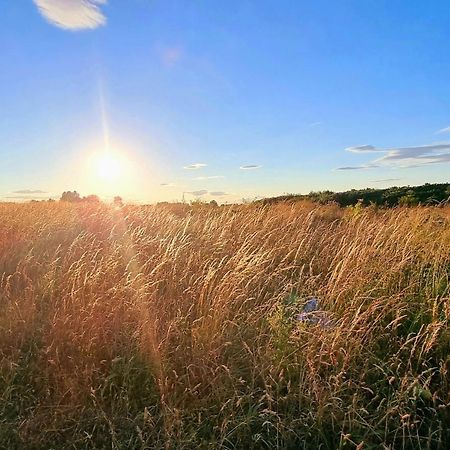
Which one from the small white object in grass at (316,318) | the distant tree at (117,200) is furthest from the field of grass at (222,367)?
the distant tree at (117,200)

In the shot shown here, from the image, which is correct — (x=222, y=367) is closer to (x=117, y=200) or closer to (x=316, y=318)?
(x=316, y=318)

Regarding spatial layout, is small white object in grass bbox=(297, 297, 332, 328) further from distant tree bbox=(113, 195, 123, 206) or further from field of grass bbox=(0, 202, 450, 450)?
distant tree bbox=(113, 195, 123, 206)

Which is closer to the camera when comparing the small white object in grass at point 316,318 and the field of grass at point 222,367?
the field of grass at point 222,367

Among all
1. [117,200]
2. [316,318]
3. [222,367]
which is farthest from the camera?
[117,200]

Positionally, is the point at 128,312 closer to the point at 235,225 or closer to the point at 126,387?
the point at 126,387

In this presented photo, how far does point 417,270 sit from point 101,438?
10.9 feet

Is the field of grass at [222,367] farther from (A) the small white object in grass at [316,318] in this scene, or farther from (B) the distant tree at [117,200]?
(B) the distant tree at [117,200]

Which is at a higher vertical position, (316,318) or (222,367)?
(316,318)

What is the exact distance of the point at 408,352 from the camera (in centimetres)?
284

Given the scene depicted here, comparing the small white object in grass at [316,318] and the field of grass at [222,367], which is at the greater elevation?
the small white object in grass at [316,318]

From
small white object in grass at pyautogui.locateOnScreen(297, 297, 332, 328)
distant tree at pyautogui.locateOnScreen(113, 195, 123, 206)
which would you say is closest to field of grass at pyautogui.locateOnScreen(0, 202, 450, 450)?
small white object in grass at pyautogui.locateOnScreen(297, 297, 332, 328)

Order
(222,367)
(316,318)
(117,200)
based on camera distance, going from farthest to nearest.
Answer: (117,200) → (316,318) → (222,367)

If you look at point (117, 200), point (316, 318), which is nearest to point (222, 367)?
point (316, 318)

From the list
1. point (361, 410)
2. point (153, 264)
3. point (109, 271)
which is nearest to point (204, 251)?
point (153, 264)
